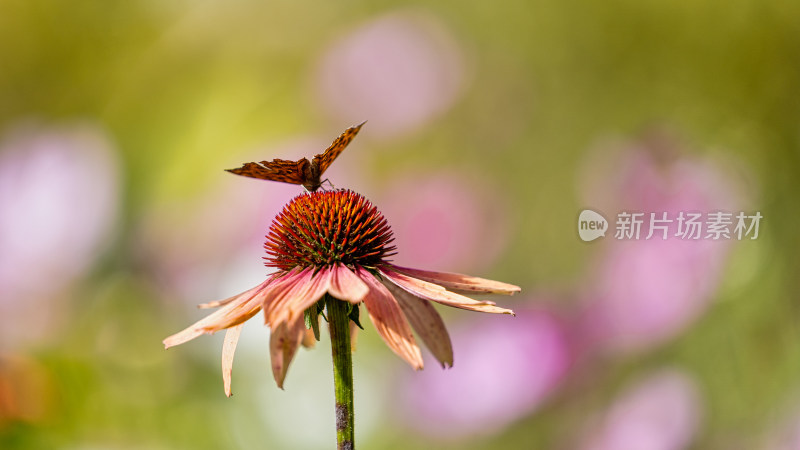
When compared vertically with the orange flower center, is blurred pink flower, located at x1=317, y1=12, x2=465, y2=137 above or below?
above

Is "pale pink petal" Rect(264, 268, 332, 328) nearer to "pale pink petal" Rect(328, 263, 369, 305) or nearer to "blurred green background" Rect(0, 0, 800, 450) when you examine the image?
"pale pink petal" Rect(328, 263, 369, 305)

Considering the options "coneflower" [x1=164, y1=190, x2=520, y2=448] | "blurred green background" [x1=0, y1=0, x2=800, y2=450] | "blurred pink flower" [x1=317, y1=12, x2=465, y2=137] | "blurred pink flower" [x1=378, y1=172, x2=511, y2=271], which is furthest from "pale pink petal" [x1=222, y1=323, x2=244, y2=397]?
"blurred pink flower" [x1=317, y1=12, x2=465, y2=137]

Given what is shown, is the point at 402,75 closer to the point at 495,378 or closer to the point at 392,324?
the point at 495,378

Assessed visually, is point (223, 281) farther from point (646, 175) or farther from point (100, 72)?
point (646, 175)

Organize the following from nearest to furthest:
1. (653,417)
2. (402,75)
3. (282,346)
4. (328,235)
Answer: (282,346)
(328,235)
(653,417)
(402,75)

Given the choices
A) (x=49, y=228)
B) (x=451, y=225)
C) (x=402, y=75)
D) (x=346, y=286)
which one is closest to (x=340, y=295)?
(x=346, y=286)

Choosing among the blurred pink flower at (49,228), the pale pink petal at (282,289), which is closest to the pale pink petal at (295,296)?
the pale pink petal at (282,289)
